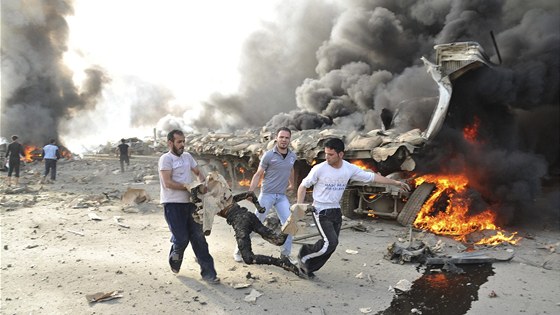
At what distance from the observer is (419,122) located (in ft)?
35.0

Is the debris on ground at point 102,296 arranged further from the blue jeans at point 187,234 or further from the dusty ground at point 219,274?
the blue jeans at point 187,234

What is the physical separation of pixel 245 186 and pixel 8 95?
2240cm

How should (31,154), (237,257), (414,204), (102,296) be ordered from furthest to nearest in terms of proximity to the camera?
1. (31,154)
2. (414,204)
3. (237,257)
4. (102,296)

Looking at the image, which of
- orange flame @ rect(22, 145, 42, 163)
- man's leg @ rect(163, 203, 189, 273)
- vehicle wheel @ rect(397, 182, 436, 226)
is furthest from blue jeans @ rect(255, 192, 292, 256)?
orange flame @ rect(22, 145, 42, 163)

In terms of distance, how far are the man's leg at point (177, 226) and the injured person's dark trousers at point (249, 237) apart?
20.5 inches

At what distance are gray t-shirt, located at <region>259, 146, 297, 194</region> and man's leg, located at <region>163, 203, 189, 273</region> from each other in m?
1.12

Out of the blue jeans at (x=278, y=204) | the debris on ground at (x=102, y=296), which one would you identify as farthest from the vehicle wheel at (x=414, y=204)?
the debris on ground at (x=102, y=296)

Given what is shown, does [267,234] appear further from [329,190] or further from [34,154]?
[34,154]

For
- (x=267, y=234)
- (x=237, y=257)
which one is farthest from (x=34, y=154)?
(x=267, y=234)

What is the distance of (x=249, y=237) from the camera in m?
4.57

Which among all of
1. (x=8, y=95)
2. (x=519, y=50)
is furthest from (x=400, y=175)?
(x=8, y=95)

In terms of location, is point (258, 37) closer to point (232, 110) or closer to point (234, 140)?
point (232, 110)

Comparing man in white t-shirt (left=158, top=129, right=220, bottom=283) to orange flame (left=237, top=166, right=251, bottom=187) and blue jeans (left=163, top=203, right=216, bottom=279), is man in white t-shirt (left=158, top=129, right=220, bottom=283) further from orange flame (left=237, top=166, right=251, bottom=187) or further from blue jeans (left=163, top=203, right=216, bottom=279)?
orange flame (left=237, top=166, right=251, bottom=187)

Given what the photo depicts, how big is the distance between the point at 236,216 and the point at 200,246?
54 cm
